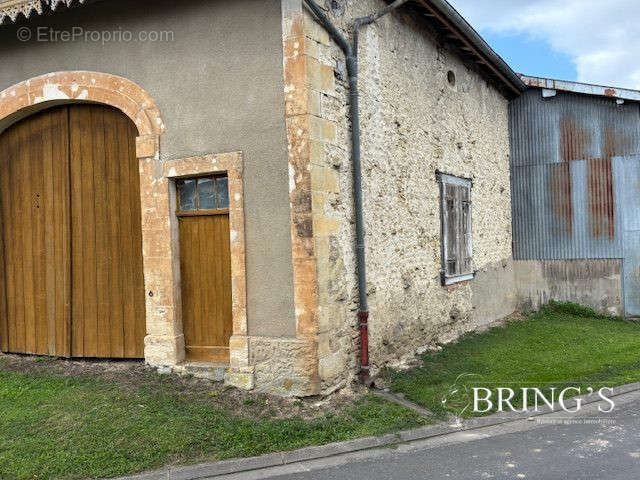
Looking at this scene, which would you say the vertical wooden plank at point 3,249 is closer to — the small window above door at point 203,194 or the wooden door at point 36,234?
the wooden door at point 36,234

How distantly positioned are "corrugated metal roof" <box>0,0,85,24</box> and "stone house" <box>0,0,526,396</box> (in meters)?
0.03

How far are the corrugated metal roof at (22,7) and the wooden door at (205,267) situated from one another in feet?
7.82

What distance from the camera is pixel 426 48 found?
8914 millimetres

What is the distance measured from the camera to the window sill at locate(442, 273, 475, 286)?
910 cm

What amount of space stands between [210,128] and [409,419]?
3633 mm

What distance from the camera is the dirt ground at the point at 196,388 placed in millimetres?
5758

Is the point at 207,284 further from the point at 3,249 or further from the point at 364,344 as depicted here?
the point at 3,249

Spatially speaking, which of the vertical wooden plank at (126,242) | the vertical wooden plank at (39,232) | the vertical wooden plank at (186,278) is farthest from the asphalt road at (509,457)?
the vertical wooden plank at (39,232)

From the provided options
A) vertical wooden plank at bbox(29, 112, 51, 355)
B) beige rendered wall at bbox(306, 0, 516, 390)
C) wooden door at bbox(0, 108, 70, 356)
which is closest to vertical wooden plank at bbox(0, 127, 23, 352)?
wooden door at bbox(0, 108, 70, 356)

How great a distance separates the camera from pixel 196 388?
6152 mm

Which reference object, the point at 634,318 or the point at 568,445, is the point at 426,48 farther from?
the point at 634,318

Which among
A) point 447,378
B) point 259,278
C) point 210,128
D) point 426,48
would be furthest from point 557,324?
point 210,128

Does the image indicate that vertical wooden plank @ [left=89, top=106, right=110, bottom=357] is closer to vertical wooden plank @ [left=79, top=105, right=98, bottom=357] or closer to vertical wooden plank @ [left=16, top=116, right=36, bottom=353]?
vertical wooden plank @ [left=79, top=105, right=98, bottom=357]

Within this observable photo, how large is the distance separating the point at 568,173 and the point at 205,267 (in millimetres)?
8495
